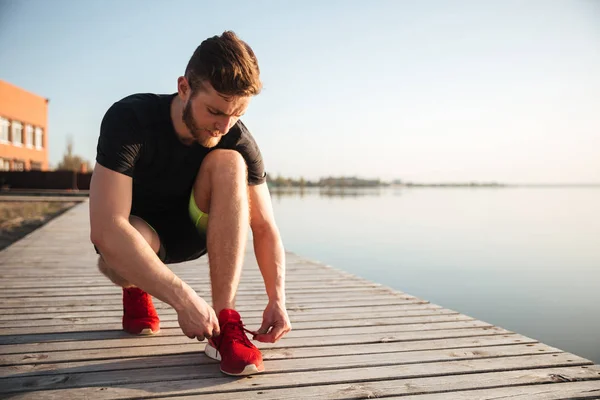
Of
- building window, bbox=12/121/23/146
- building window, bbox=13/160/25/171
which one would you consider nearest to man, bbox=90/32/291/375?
building window, bbox=12/121/23/146

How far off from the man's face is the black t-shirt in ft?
0.34

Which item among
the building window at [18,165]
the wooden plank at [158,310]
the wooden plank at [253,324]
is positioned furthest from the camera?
the building window at [18,165]

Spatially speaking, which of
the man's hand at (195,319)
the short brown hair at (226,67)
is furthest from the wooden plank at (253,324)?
the short brown hair at (226,67)

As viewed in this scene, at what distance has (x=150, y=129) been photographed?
5.45 ft

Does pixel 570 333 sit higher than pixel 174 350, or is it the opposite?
pixel 174 350

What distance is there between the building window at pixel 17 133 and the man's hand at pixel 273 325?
26200 millimetres

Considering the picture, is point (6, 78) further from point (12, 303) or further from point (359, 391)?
point (359, 391)

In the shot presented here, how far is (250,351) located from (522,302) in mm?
4605

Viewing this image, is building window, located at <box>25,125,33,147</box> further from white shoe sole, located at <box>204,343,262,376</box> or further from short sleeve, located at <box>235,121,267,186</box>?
white shoe sole, located at <box>204,343,262,376</box>

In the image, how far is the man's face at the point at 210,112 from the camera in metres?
1.51

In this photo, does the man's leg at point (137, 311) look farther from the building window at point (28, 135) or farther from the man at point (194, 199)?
the building window at point (28, 135)

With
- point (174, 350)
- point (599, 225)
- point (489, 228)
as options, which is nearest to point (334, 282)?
point (174, 350)

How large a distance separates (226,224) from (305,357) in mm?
518

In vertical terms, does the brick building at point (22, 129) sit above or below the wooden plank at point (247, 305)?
above
